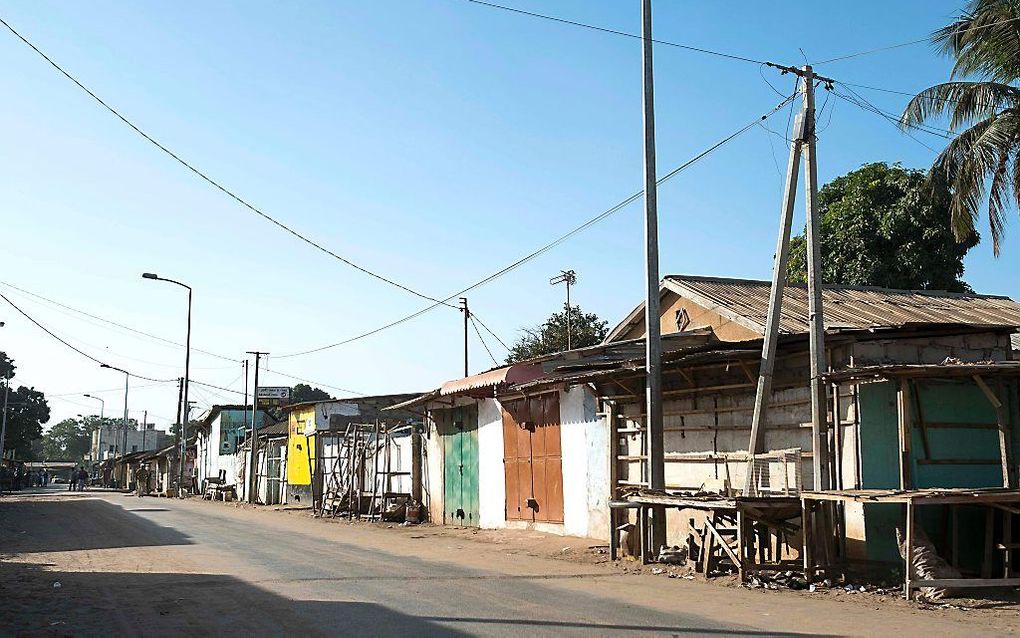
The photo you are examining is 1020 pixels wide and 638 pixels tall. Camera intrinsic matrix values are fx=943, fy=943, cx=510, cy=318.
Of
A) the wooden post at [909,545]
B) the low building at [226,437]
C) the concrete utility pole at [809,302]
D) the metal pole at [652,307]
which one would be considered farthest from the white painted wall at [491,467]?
the low building at [226,437]

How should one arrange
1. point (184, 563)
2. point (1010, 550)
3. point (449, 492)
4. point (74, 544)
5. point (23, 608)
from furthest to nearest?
1. point (449, 492)
2. point (74, 544)
3. point (184, 563)
4. point (1010, 550)
5. point (23, 608)

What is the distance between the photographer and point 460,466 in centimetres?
2520

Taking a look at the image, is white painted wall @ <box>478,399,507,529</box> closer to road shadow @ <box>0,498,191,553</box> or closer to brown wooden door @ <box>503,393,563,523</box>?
brown wooden door @ <box>503,393,563,523</box>

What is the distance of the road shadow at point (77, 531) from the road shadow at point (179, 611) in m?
6.12

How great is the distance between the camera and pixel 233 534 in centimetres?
2158

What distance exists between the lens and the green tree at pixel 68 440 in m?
173

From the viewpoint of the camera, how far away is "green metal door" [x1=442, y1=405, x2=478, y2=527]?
2448 centimetres

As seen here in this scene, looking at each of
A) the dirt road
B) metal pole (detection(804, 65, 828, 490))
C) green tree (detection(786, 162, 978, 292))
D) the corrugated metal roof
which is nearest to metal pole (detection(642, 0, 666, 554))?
the dirt road

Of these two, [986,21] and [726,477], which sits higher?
[986,21]

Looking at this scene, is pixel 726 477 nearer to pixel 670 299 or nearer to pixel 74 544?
pixel 670 299

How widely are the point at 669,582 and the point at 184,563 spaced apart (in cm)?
758

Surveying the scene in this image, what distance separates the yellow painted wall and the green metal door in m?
13.7

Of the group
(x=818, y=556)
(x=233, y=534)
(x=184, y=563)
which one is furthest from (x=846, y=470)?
(x=233, y=534)

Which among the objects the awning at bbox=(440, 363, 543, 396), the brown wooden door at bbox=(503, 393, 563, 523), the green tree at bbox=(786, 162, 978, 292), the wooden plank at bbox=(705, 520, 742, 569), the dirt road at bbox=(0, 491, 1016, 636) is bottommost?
the dirt road at bbox=(0, 491, 1016, 636)
